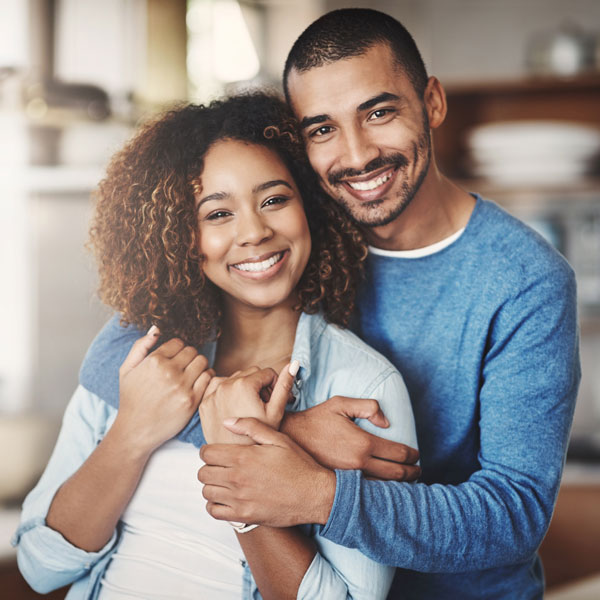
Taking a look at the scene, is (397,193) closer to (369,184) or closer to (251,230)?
A: (369,184)

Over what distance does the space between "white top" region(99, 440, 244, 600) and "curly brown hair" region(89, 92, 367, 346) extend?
13 centimetres

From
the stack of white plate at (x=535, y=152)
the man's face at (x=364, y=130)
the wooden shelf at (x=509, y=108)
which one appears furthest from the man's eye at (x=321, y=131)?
the wooden shelf at (x=509, y=108)

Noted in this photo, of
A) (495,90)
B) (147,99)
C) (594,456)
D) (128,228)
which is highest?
(495,90)

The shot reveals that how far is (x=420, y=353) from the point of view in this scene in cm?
78

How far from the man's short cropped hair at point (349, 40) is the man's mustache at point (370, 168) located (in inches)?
2.9

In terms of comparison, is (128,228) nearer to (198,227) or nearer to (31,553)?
(198,227)

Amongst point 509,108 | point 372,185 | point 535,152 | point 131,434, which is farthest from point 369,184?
A: point 509,108

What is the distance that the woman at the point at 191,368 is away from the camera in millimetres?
664

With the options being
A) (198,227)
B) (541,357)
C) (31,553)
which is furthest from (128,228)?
(541,357)

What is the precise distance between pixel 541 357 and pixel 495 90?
118 centimetres

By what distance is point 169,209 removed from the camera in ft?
2.22

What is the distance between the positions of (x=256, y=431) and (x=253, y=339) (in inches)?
4.8

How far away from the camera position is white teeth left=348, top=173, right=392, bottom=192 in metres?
0.74

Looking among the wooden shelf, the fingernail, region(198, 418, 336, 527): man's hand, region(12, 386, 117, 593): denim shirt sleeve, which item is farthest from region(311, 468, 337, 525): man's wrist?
the wooden shelf
